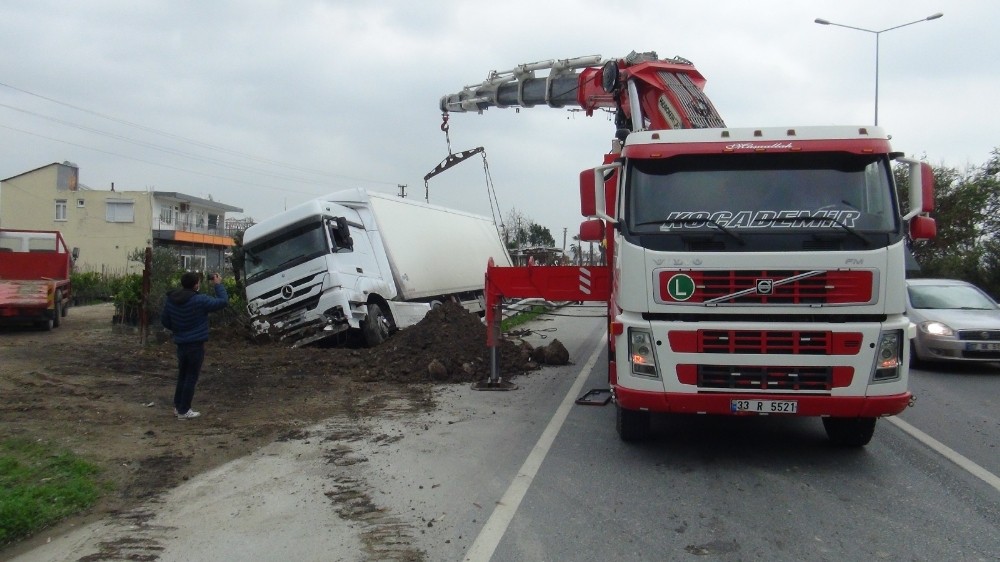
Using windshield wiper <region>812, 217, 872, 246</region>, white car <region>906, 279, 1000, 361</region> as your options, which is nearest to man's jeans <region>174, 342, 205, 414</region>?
windshield wiper <region>812, 217, 872, 246</region>

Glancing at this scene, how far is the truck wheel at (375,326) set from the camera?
14.0 m

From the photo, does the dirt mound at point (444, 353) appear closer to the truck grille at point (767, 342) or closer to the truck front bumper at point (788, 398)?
the truck front bumper at point (788, 398)

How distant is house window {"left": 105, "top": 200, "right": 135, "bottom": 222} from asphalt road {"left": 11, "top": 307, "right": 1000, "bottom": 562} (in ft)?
154

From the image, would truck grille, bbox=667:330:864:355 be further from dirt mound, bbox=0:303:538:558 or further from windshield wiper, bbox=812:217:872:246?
dirt mound, bbox=0:303:538:558

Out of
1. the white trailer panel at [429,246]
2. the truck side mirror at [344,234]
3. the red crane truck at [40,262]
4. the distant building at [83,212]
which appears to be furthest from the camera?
the distant building at [83,212]

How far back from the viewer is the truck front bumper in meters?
6.00

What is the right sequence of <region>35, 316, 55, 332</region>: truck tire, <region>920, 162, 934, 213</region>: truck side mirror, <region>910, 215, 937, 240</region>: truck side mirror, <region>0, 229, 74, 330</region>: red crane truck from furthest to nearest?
1. <region>0, 229, 74, 330</region>: red crane truck
2. <region>35, 316, 55, 332</region>: truck tire
3. <region>910, 215, 937, 240</region>: truck side mirror
4. <region>920, 162, 934, 213</region>: truck side mirror

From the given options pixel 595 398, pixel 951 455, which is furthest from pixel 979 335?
pixel 595 398

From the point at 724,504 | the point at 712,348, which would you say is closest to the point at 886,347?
the point at 712,348

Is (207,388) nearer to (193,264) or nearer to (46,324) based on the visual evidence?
(46,324)

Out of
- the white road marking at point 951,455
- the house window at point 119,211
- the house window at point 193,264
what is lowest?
the white road marking at point 951,455

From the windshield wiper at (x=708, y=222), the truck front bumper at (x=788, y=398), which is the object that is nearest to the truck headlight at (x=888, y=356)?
the truck front bumper at (x=788, y=398)

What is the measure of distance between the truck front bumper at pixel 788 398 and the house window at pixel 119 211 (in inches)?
1967

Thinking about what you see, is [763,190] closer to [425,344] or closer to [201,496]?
[201,496]
